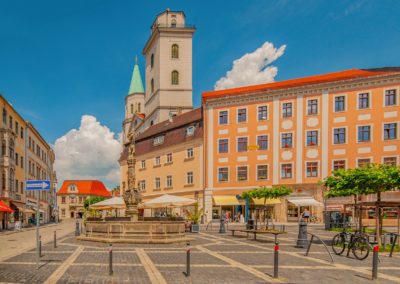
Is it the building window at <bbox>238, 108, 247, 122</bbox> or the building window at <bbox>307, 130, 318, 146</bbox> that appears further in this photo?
the building window at <bbox>238, 108, 247, 122</bbox>

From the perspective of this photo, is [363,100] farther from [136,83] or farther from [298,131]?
[136,83]

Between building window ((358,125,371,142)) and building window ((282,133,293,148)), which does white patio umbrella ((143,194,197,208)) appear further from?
building window ((358,125,371,142))

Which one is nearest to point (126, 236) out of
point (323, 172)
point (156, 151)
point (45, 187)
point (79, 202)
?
point (45, 187)

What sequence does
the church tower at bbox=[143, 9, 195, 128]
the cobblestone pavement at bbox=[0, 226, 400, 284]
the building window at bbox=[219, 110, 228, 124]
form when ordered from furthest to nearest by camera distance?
the church tower at bbox=[143, 9, 195, 128]
the building window at bbox=[219, 110, 228, 124]
the cobblestone pavement at bbox=[0, 226, 400, 284]

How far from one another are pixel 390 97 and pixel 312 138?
27.1 feet

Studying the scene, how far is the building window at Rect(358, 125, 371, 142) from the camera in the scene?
39281mm

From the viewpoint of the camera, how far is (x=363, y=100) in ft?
129

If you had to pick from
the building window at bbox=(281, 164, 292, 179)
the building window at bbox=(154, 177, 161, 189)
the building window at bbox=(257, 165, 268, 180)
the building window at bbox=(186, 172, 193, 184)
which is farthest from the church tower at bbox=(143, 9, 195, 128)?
the building window at bbox=(281, 164, 292, 179)

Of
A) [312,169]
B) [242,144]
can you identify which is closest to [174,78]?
[242,144]

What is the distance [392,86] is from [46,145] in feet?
183

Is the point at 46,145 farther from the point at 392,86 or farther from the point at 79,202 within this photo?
the point at 392,86

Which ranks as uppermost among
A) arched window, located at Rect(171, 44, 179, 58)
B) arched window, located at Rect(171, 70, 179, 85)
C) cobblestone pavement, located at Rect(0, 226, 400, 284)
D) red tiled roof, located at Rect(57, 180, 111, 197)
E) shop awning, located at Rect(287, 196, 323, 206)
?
arched window, located at Rect(171, 44, 179, 58)

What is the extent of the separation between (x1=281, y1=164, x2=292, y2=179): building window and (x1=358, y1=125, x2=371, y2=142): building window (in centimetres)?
741

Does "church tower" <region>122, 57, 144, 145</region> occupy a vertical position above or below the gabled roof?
above
